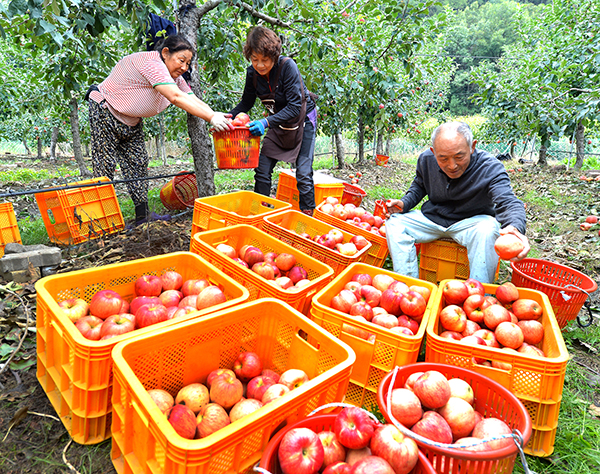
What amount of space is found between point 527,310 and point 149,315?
2.37 meters

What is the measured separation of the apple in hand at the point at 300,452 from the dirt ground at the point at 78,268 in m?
0.98

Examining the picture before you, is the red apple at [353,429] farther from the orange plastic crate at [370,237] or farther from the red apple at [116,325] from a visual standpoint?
the orange plastic crate at [370,237]

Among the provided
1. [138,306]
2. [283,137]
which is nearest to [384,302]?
[138,306]

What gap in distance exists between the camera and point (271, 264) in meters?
2.84

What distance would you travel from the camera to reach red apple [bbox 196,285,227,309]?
210 cm

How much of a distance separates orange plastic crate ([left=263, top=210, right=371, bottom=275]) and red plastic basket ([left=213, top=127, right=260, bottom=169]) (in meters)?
0.83

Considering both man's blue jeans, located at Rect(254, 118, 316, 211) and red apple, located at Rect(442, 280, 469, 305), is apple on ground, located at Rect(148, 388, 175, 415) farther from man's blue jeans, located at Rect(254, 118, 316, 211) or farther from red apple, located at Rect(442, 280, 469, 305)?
man's blue jeans, located at Rect(254, 118, 316, 211)

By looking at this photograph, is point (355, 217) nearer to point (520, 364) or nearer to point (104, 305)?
point (520, 364)

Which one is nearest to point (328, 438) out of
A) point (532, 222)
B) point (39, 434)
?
point (39, 434)

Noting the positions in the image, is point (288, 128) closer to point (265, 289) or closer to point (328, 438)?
point (265, 289)

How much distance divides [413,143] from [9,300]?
33.0m

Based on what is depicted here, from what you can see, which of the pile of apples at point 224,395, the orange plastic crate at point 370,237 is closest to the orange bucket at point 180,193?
the orange plastic crate at point 370,237

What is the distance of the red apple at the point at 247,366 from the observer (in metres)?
1.93

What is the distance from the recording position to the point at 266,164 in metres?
4.43
